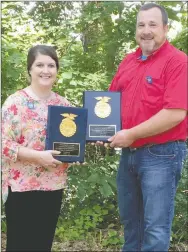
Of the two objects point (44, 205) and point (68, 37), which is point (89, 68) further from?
point (44, 205)

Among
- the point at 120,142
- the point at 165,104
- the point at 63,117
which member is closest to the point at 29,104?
the point at 63,117

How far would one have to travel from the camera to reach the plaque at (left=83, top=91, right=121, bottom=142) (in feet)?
7.98

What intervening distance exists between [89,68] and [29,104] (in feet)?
5.77

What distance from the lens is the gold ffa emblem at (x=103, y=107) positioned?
7.98 feet

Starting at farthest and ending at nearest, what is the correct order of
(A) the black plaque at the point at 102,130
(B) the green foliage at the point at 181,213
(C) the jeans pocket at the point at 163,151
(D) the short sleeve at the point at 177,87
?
(B) the green foliage at the point at 181,213, (A) the black plaque at the point at 102,130, (C) the jeans pocket at the point at 163,151, (D) the short sleeve at the point at 177,87

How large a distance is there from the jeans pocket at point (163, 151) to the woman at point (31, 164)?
0.46 meters

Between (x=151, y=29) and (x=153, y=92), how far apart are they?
0.31 meters

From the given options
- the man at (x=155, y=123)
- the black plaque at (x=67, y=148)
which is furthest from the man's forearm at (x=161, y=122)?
the black plaque at (x=67, y=148)

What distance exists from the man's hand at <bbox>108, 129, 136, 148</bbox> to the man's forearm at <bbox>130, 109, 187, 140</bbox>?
0.19 feet

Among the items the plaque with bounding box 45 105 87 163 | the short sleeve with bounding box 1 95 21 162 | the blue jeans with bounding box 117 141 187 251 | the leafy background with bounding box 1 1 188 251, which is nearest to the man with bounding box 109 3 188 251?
the blue jeans with bounding box 117 141 187 251

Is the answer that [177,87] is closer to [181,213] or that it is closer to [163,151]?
[163,151]

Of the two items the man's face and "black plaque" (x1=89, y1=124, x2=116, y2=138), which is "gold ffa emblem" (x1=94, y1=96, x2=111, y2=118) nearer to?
"black plaque" (x1=89, y1=124, x2=116, y2=138)

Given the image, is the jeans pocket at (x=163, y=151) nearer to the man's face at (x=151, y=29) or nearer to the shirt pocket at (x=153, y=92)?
the shirt pocket at (x=153, y=92)

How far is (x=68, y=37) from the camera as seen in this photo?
4.16 meters
